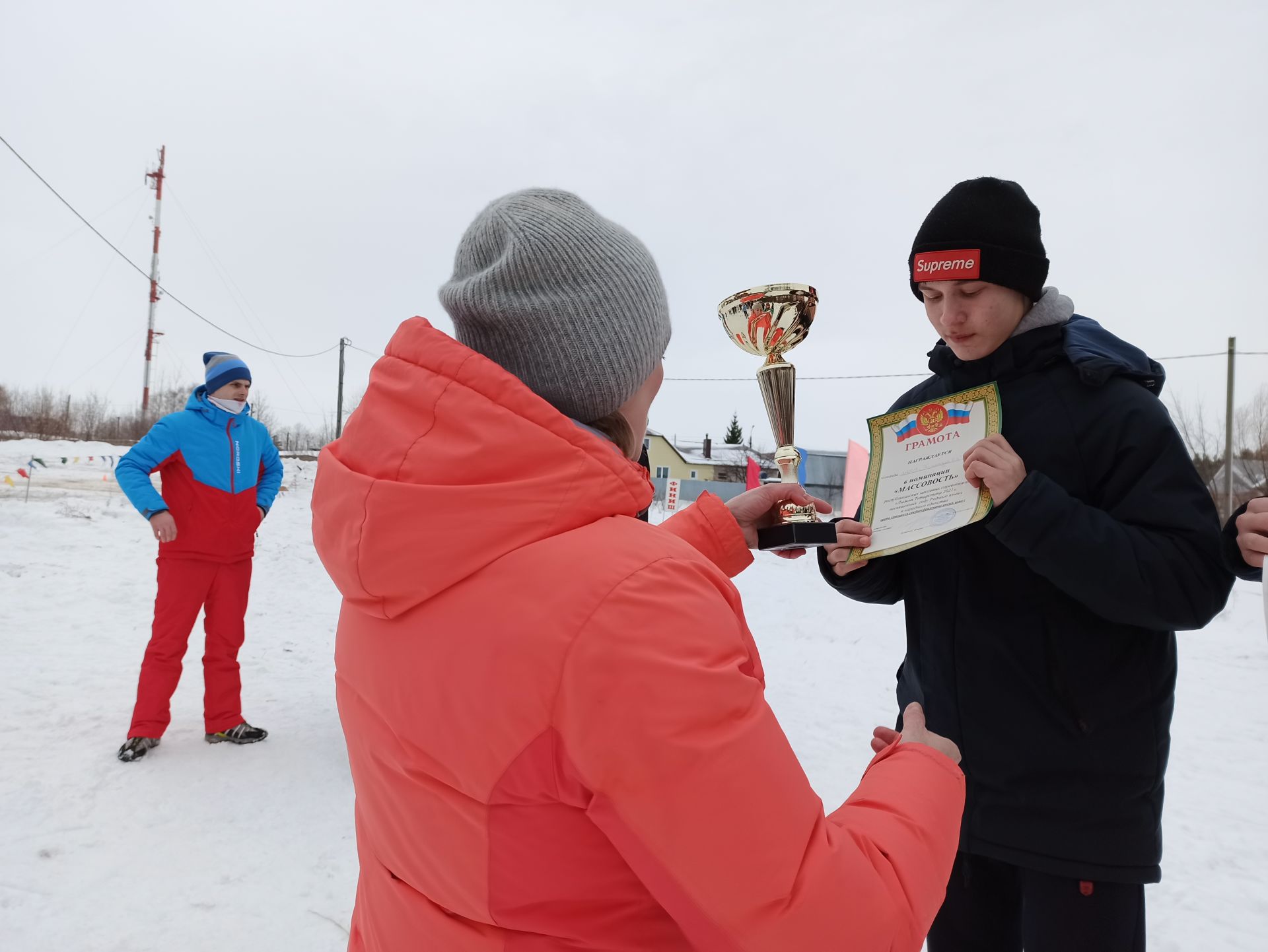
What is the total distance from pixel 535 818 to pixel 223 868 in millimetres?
2704

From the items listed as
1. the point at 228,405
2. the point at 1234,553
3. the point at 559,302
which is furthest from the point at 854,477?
the point at 228,405

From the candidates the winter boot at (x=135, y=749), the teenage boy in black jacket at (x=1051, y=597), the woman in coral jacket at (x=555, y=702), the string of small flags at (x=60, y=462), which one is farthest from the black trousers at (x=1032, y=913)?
the string of small flags at (x=60, y=462)

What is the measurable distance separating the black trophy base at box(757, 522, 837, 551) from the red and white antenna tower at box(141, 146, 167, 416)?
23.5 meters

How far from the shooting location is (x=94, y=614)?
6316 millimetres

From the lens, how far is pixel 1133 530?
142cm

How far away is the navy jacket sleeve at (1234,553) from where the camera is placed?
4.35 feet

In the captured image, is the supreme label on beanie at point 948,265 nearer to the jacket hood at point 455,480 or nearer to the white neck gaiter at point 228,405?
the jacket hood at point 455,480

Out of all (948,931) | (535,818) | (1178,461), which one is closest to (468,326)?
(535,818)

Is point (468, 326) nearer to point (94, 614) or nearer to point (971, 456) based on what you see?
point (971, 456)

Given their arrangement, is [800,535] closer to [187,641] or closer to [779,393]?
[779,393]

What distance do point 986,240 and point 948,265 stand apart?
9cm

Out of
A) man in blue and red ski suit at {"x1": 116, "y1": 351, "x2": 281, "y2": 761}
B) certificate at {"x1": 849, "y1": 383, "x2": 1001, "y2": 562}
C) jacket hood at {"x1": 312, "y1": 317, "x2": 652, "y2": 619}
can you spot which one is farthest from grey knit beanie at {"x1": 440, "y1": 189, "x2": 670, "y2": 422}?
man in blue and red ski suit at {"x1": 116, "y1": 351, "x2": 281, "y2": 761}

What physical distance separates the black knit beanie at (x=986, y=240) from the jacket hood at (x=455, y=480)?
3.44 ft

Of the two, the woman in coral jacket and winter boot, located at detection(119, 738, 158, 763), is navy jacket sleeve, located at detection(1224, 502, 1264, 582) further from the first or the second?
winter boot, located at detection(119, 738, 158, 763)
